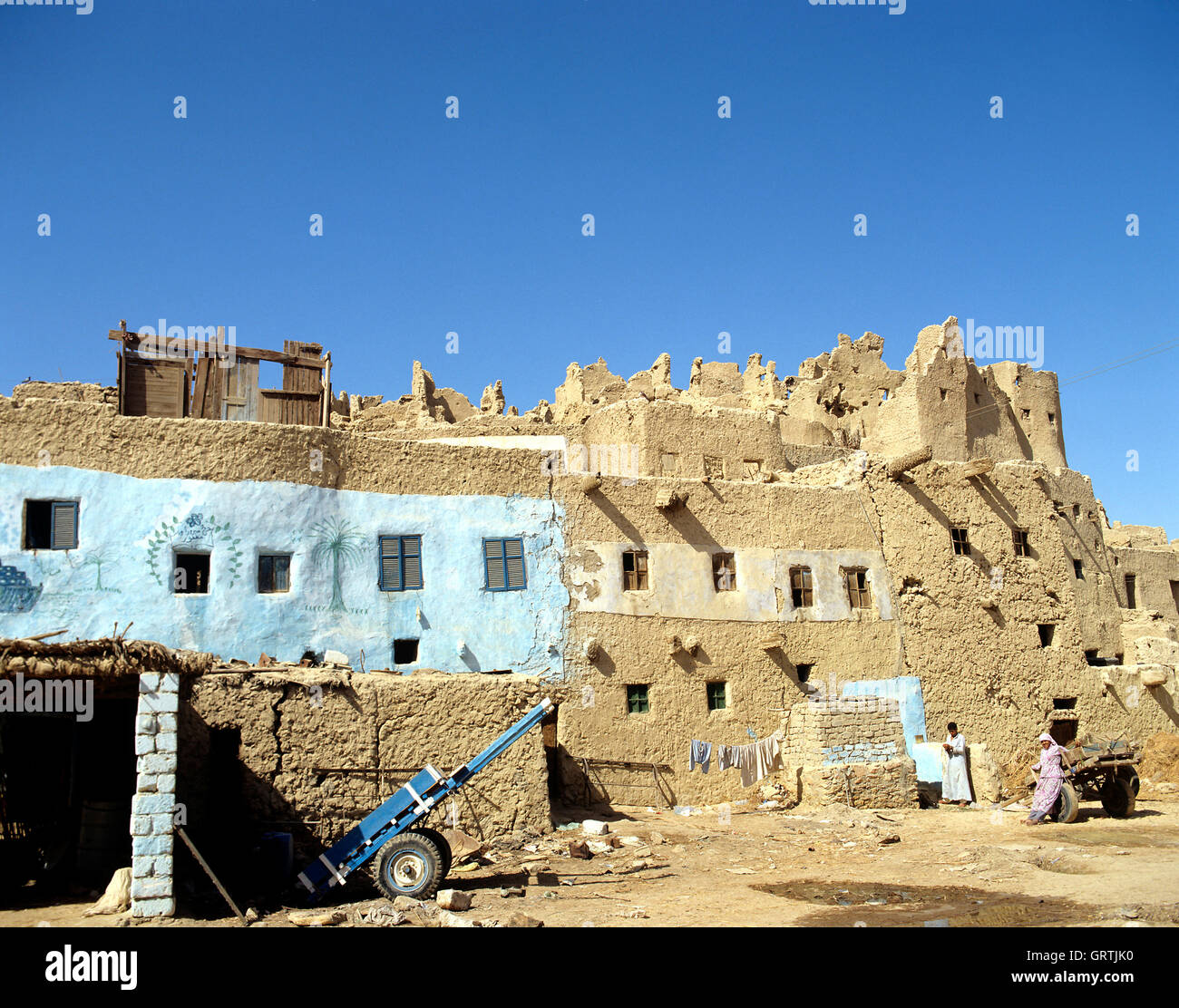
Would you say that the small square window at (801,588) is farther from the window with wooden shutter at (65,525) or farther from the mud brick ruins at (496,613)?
the window with wooden shutter at (65,525)

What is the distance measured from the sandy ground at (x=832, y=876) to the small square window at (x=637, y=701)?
241 cm

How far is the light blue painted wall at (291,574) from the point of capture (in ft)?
56.0

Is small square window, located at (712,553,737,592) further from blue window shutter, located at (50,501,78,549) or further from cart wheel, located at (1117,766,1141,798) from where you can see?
blue window shutter, located at (50,501,78,549)

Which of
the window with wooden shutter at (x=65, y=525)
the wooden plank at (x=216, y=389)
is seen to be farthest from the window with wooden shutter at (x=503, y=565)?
the window with wooden shutter at (x=65, y=525)

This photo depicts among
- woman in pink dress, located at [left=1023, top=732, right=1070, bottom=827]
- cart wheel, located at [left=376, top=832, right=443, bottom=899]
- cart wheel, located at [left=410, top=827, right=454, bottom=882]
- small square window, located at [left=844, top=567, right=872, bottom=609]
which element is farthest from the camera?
small square window, located at [left=844, top=567, right=872, bottom=609]

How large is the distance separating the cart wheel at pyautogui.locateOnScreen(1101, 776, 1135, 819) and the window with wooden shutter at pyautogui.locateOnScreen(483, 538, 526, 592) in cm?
1097

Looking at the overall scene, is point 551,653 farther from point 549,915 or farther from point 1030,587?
point 1030,587

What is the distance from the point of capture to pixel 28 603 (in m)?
16.7

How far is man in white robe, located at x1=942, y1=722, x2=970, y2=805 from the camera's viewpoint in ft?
64.1

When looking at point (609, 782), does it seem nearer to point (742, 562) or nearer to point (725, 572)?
point (725, 572)

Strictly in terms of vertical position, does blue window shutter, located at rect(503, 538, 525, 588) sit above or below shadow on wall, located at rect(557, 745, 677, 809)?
above

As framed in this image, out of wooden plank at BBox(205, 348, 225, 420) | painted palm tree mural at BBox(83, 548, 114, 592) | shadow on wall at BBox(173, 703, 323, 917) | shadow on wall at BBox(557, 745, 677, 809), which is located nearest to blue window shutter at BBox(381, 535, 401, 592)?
wooden plank at BBox(205, 348, 225, 420)
